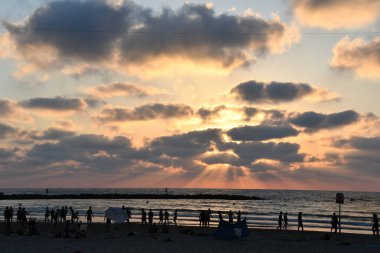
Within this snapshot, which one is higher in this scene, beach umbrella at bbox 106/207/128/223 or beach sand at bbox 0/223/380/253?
beach umbrella at bbox 106/207/128/223

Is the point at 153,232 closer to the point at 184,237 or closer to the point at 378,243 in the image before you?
the point at 184,237

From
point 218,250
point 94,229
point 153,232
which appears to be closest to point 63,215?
point 94,229

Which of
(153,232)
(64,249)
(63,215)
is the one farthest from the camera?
(63,215)

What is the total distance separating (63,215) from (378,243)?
27477 millimetres

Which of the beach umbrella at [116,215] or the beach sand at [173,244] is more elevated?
the beach umbrella at [116,215]

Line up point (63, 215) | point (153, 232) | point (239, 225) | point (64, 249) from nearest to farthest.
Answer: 1. point (64, 249)
2. point (239, 225)
3. point (153, 232)
4. point (63, 215)

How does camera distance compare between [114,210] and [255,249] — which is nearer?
[255,249]

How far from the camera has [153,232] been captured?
33531mm

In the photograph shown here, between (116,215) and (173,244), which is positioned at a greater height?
(116,215)

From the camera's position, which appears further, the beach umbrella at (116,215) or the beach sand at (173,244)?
the beach umbrella at (116,215)

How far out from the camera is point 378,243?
29781mm

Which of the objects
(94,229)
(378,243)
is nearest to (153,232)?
(94,229)

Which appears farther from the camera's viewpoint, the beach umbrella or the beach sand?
the beach umbrella

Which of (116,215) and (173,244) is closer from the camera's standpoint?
(173,244)
